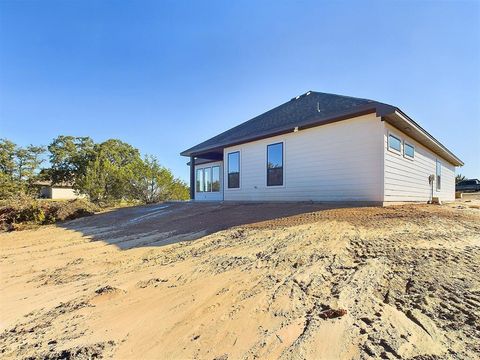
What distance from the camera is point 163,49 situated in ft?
34.7

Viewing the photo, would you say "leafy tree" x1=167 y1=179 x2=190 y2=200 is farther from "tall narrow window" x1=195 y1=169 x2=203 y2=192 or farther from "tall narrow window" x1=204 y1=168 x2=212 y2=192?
"tall narrow window" x1=204 y1=168 x2=212 y2=192

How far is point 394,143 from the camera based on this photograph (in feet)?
27.6

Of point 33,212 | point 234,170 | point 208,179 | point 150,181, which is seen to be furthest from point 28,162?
point 234,170

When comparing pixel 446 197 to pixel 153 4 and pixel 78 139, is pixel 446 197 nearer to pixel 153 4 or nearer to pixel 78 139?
pixel 153 4

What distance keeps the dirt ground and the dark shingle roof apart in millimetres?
3936

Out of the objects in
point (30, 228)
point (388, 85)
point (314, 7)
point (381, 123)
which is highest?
point (314, 7)

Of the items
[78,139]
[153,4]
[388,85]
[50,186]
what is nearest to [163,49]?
[153,4]

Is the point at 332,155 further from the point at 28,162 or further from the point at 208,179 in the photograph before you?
the point at 28,162

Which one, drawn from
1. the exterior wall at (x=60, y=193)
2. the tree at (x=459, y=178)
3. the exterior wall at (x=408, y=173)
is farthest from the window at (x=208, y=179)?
the exterior wall at (x=60, y=193)

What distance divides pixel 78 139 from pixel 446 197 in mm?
45634

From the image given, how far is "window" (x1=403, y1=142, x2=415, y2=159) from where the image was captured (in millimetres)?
9355

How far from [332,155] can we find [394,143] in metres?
1.95

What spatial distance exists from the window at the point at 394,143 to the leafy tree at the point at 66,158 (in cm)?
4083

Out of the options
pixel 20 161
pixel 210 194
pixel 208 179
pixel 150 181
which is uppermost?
pixel 20 161
